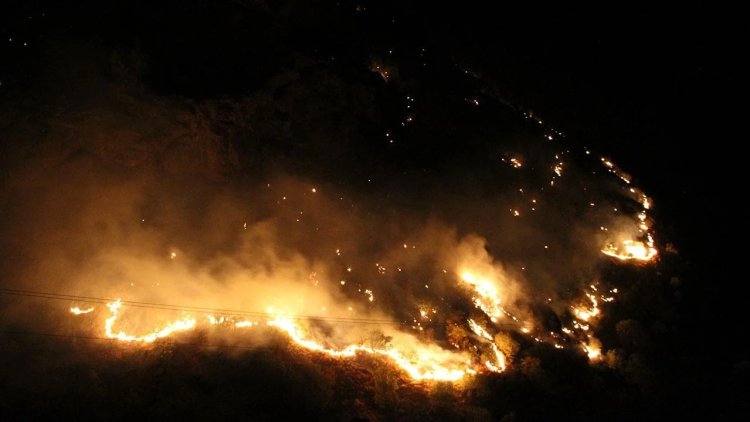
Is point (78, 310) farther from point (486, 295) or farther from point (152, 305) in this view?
point (486, 295)

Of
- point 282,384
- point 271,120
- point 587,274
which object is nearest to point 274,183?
point 271,120

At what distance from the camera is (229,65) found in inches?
537

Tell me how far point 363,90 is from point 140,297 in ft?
34.2

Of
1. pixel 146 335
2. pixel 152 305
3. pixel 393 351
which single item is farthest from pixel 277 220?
pixel 393 351

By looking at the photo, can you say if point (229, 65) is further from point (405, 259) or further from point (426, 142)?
point (405, 259)

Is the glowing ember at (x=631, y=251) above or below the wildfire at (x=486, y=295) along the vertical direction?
above

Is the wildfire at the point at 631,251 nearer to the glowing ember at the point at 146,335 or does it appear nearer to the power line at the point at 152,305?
the power line at the point at 152,305

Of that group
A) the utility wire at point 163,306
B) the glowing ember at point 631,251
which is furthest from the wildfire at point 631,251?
the utility wire at point 163,306

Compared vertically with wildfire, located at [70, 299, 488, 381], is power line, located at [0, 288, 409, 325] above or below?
below

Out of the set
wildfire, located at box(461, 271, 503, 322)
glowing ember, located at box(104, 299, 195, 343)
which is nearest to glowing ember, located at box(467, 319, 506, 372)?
wildfire, located at box(461, 271, 503, 322)

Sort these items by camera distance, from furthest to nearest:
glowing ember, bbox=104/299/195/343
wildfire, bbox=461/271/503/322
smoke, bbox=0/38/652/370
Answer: wildfire, bbox=461/271/503/322 → smoke, bbox=0/38/652/370 → glowing ember, bbox=104/299/195/343

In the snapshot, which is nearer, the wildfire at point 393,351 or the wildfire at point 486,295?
the wildfire at point 393,351

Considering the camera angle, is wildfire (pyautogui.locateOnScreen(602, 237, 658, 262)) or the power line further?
wildfire (pyautogui.locateOnScreen(602, 237, 658, 262))

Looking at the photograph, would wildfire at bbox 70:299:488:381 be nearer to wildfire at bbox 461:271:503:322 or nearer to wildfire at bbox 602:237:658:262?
wildfire at bbox 461:271:503:322
